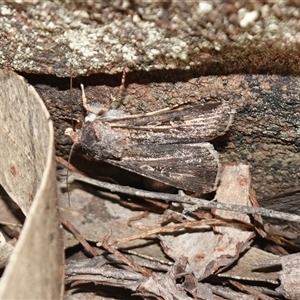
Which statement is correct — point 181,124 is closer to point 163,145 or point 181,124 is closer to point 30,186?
point 163,145

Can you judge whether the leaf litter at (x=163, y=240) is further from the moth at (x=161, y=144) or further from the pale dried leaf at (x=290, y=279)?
the moth at (x=161, y=144)

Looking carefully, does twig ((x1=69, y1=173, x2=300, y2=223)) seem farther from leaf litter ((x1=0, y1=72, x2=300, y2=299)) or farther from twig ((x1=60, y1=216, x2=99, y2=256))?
twig ((x1=60, y1=216, x2=99, y2=256))

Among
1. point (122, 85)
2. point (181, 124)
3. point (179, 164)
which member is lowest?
point (179, 164)

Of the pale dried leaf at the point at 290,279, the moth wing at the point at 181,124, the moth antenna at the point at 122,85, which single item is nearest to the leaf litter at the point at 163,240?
the pale dried leaf at the point at 290,279

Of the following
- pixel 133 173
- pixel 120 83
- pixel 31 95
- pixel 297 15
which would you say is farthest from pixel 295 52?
pixel 133 173

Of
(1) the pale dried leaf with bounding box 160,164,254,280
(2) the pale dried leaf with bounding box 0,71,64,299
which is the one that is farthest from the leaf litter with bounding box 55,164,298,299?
(2) the pale dried leaf with bounding box 0,71,64,299

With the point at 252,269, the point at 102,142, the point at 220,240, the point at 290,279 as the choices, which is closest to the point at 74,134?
the point at 102,142
